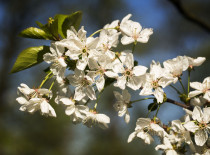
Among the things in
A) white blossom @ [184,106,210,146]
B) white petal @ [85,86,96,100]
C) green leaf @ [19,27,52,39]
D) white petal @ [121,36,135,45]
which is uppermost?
green leaf @ [19,27,52,39]

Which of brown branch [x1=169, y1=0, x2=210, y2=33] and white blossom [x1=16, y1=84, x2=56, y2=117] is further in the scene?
brown branch [x1=169, y1=0, x2=210, y2=33]

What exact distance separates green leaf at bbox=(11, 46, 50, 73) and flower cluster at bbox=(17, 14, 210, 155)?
2.9 inches

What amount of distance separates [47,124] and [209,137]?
1093 centimetres

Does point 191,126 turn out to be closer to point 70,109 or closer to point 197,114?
point 197,114

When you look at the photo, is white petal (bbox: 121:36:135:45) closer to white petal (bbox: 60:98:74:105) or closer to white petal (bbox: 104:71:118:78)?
white petal (bbox: 104:71:118:78)

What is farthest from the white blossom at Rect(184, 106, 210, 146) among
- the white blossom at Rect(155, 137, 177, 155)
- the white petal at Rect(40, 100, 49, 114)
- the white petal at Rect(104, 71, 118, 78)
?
the white petal at Rect(40, 100, 49, 114)

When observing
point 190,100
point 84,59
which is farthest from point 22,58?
point 190,100

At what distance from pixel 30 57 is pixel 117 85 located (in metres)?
0.44

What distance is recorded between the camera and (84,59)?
36.7 inches

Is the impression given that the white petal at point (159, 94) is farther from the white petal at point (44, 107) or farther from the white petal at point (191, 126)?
the white petal at point (44, 107)

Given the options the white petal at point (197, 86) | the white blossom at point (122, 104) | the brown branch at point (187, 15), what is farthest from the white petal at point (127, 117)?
the brown branch at point (187, 15)

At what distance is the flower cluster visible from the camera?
0.94 metres

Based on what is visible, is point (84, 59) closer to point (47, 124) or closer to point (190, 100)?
point (190, 100)

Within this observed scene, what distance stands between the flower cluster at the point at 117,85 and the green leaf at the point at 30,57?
74 mm
